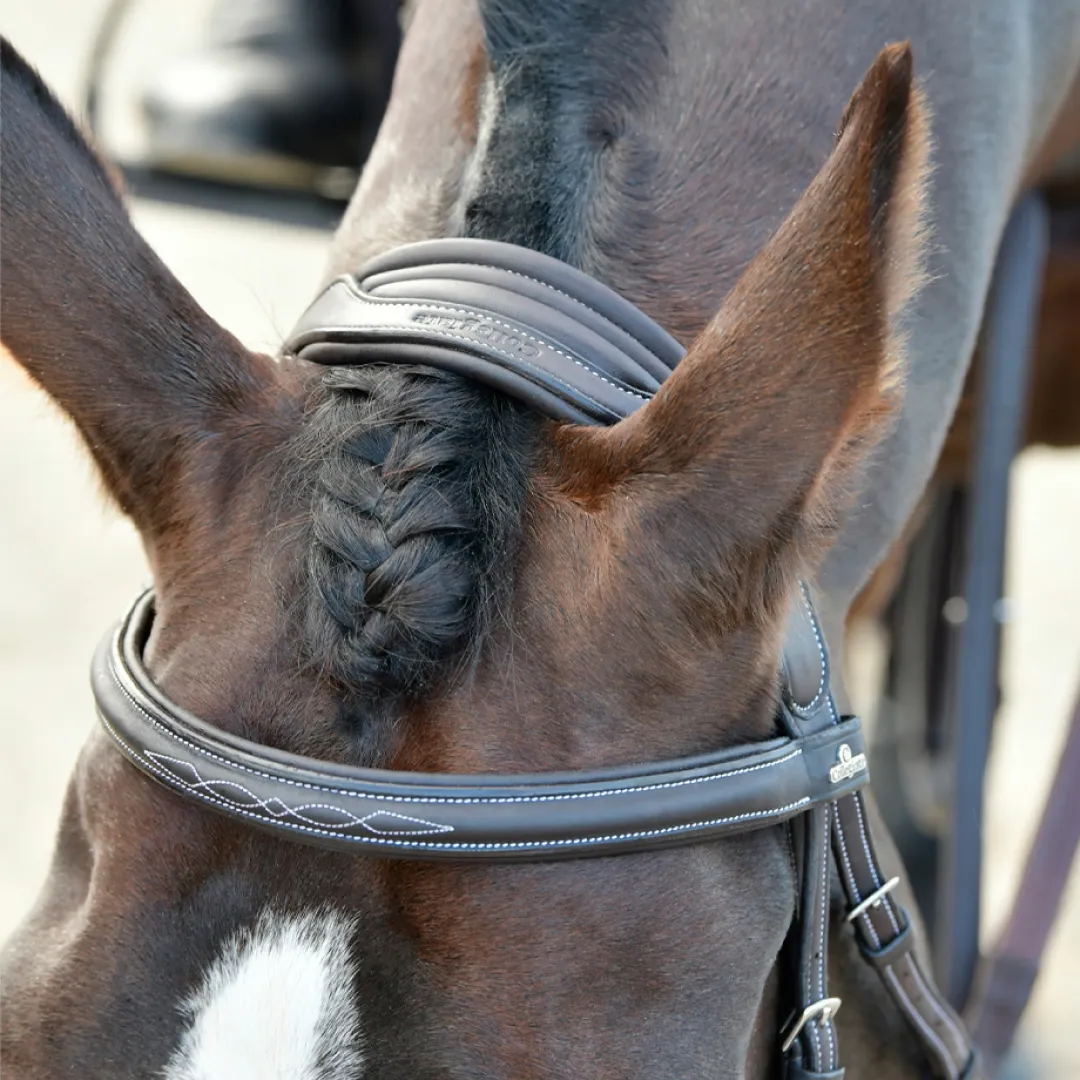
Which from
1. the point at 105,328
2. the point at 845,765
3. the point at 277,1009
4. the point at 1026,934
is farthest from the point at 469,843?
the point at 1026,934

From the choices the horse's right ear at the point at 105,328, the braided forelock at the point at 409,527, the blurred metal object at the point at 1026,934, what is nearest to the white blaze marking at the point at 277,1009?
the braided forelock at the point at 409,527

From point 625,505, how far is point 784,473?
0.10 m

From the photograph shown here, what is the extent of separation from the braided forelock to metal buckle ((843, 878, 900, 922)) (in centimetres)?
38

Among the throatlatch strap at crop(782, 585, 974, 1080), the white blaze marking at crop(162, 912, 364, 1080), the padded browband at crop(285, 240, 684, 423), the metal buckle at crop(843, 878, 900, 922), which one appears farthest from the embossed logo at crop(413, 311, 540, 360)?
the metal buckle at crop(843, 878, 900, 922)

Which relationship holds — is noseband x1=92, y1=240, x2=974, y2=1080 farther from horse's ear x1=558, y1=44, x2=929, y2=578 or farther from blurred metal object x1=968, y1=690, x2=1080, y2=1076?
blurred metal object x1=968, y1=690, x2=1080, y2=1076

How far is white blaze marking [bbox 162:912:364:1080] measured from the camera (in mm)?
763

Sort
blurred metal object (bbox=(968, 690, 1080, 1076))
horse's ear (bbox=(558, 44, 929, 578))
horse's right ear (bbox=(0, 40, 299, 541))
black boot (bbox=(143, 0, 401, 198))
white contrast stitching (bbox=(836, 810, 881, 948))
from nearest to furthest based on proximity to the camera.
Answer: horse's ear (bbox=(558, 44, 929, 578))
horse's right ear (bbox=(0, 40, 299, 541))
white contrast stitching (bbox=(836, 810, 881, 948))
blurred metal object (bbox=(968, 690, 1080, 1076))
black boot (bbox=(143, 0, 401, 198))

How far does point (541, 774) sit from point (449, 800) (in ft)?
0.17

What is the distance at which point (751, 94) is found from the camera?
1.12m

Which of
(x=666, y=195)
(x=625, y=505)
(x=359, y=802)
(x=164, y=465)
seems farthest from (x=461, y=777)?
(x=666, y=195)

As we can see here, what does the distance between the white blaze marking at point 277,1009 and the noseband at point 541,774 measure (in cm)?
5

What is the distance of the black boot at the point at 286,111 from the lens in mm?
2945

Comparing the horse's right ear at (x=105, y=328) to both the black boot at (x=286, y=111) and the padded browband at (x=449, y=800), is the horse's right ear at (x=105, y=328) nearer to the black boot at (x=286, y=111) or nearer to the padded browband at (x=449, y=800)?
the padded browband at (x=449, y=800)

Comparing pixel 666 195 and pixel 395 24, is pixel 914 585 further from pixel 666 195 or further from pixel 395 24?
pixel 666 195
